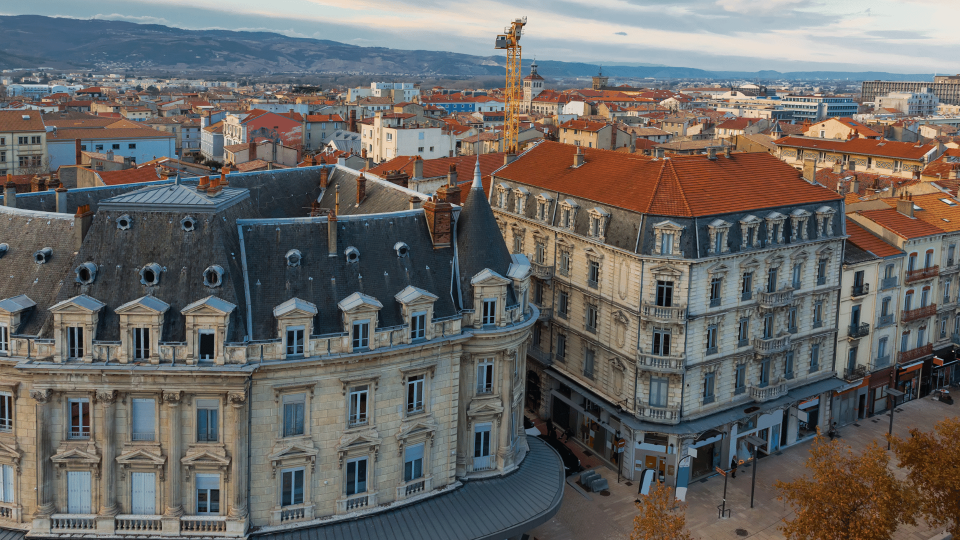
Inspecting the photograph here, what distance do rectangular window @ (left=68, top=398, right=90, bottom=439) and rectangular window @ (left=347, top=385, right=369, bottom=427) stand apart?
11763 millimetres

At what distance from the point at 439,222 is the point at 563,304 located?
21539 millimetres

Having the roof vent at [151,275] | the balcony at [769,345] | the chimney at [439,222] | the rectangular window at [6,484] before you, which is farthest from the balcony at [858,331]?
the rectangular window at [6,484]

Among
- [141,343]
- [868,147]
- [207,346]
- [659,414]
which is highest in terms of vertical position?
[868,147]

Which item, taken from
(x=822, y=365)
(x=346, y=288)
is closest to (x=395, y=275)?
(x=346, y=288)

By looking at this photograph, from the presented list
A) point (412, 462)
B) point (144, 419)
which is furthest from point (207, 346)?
point (412, 462)

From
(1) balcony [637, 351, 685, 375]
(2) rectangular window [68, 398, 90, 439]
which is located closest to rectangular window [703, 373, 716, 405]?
(1) balcony [637, 351, 685, 375]

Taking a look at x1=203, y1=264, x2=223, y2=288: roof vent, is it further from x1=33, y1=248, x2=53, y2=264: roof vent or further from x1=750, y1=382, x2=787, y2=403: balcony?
x1=750, y1=382, x2=787, y2=403: balcony

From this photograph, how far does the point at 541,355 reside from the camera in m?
64.8

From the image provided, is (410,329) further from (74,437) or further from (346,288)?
(74,437)

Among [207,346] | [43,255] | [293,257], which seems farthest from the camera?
[293,257]

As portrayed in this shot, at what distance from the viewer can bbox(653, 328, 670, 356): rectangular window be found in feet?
178

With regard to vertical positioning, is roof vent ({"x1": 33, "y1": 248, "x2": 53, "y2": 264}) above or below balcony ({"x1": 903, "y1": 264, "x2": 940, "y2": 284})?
above

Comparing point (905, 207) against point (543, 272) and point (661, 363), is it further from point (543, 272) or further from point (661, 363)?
point (543, 272)

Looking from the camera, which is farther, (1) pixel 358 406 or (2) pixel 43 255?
(1) pixel 358 406
